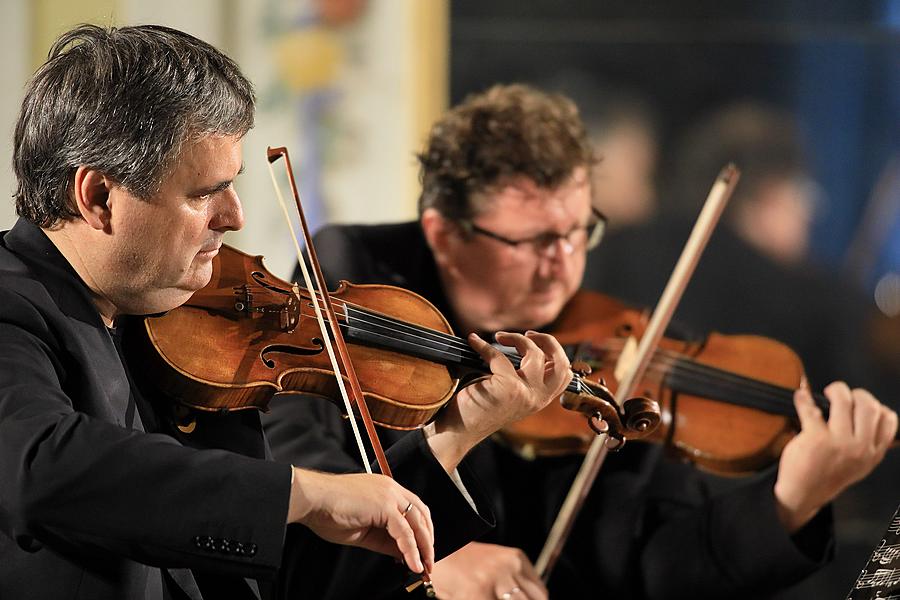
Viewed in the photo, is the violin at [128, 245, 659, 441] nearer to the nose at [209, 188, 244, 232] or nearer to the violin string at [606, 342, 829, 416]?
the nose at [209, 188, 244, 232]

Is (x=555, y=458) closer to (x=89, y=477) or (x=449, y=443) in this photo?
(x=449, y=443)

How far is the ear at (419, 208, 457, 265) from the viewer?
6.45 ft

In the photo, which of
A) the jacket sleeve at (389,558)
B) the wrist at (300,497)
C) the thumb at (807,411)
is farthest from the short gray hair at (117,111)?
the thumb at (807,411)

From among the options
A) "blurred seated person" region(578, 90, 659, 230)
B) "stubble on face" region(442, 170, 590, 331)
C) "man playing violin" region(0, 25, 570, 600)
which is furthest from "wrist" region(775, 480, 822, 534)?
"blurred seated person" region(578, 90, 659, 230)

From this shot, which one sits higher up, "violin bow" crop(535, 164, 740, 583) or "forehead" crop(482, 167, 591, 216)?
"forehead" crop(482, 167, 591, 216)

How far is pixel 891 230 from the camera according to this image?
3574 mm

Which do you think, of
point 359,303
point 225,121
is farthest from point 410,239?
point 225,121

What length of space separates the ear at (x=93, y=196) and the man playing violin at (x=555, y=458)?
80cm

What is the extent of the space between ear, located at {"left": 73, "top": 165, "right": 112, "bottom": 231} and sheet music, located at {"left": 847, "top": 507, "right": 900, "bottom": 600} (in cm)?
78

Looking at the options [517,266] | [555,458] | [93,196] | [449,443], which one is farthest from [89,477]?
[555,458]

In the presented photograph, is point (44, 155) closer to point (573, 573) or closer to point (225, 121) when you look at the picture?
point (225, 121)

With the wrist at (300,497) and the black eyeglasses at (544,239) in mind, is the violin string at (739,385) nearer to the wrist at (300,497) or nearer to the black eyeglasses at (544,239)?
the black eyeglasses at (544,239)

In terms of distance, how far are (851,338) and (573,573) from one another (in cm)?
178

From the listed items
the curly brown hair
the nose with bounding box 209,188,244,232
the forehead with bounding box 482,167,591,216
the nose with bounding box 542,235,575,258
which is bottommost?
the nose with bounding box 542,235,575,258
